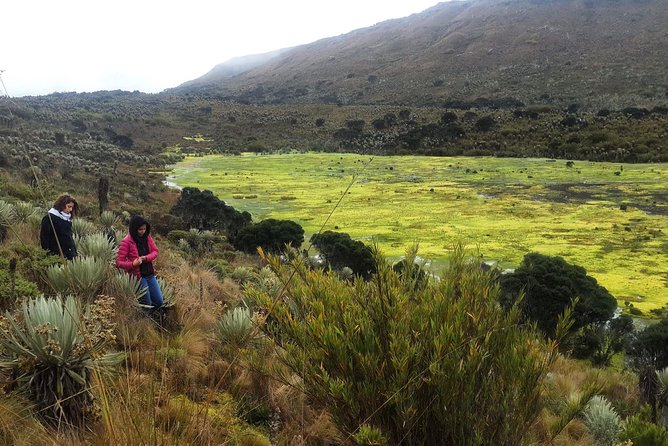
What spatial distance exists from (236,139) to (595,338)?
186 feet

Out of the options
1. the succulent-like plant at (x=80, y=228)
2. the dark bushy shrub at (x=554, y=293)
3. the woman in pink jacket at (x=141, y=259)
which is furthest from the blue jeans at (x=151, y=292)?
the dark bushy shrub at (x=554, y=293)

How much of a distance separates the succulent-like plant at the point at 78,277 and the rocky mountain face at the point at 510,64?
198 feet

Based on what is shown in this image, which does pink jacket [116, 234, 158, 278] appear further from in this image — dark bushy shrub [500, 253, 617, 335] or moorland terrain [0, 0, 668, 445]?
dark bushy shrub [500, 253, 617, 335]

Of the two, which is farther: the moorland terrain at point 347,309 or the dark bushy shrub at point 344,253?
the dark bushy shrub at point 344,253

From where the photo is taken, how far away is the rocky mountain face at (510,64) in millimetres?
65750

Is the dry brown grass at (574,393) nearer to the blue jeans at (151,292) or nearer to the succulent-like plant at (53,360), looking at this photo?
the succulent-like plant at (53,360)

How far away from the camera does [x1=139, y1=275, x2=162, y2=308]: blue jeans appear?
5305 millimetres

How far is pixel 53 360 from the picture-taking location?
3029 millimetres

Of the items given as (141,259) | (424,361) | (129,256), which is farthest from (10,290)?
(424,361)

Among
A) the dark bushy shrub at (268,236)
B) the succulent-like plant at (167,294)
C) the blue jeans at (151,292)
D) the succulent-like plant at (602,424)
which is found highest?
the blue jeans at (151,292)

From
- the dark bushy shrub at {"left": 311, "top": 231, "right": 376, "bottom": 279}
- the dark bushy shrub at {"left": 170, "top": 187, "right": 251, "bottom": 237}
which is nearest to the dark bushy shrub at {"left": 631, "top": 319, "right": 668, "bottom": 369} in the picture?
the dark bushy shrub at {"left": 311, "top": 231, "right": 376, "bottom": 279}

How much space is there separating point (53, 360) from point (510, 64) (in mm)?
91948

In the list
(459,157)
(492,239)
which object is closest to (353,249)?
(492,239)

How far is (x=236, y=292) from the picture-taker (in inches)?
304
